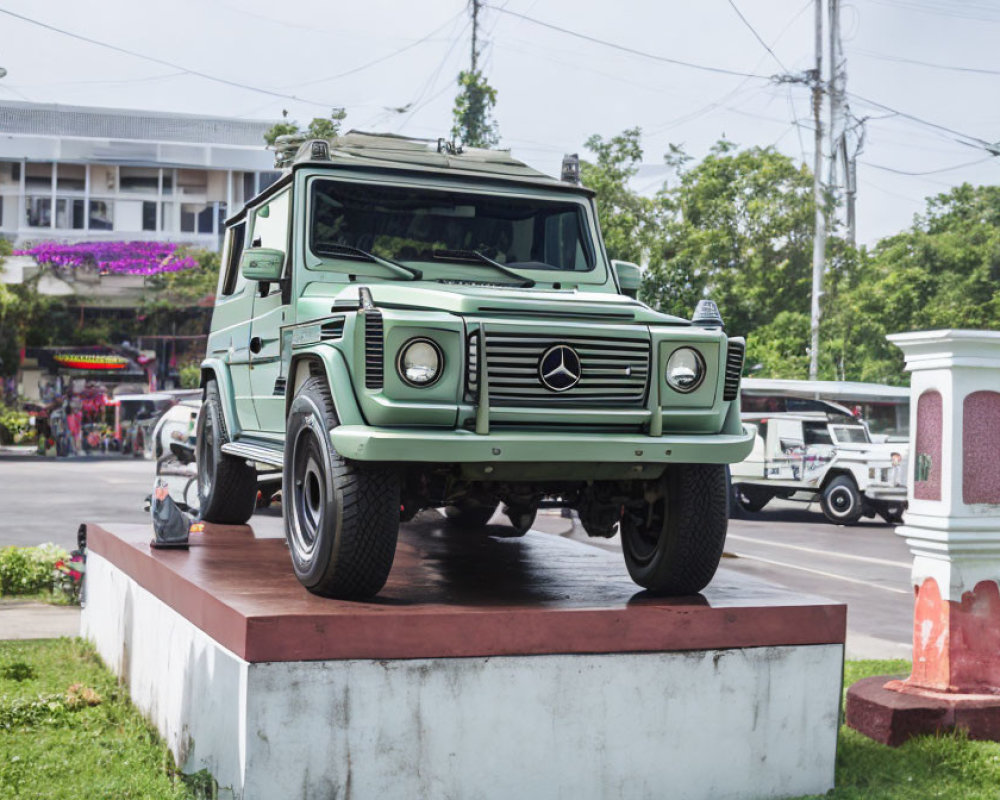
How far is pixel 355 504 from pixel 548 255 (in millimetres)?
2265

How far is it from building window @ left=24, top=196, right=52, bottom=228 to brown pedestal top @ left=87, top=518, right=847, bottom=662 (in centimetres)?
4720

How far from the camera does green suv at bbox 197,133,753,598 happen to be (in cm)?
508

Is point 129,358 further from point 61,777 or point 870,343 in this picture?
point 61,777

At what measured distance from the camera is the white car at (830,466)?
21.5 meters

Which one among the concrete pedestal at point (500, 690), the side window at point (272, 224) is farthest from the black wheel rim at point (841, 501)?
the concrete pedestal at point (500, 690)

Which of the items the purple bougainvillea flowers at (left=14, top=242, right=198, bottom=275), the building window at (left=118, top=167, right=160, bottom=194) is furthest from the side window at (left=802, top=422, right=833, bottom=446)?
the building window at (left=118, top=167, right=160, bottom=194)

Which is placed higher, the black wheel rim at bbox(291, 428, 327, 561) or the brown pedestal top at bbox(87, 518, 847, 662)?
the black wheel rim at bbox(291, 428, 327, 561)

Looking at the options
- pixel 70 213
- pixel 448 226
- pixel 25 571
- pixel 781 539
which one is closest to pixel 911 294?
pixel 781 539

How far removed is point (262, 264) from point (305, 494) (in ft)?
4.41

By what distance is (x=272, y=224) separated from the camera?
279 inches

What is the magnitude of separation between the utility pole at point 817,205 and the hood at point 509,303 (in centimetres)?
2602

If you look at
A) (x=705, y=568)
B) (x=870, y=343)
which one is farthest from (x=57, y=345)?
(x=705, y=568)

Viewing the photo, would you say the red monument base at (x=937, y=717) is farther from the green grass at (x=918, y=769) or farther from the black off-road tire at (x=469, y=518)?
the black off-road tire at (x=469, y=518)

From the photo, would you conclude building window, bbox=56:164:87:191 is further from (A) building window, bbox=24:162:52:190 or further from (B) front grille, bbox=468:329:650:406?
(B) front grille, bbox=468:329:650:406
